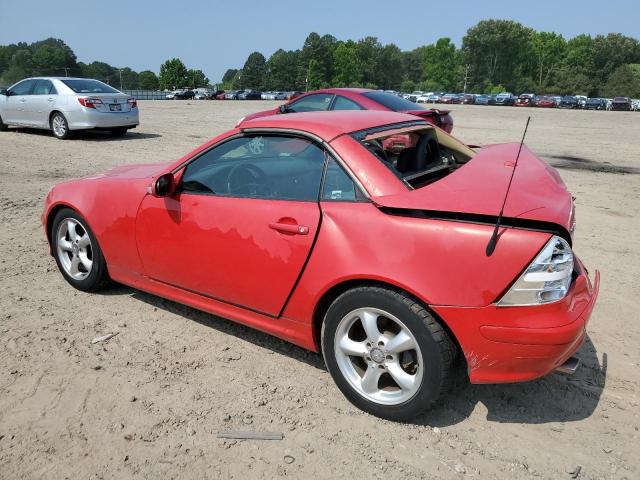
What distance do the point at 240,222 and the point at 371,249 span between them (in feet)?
2.87

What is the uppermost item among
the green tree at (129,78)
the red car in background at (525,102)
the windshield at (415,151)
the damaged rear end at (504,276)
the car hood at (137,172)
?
the green tree at (129,78)

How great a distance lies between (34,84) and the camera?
13.2m

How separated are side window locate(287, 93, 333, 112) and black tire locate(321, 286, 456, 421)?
710cm

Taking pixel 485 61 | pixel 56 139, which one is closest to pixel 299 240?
pixel 56 139

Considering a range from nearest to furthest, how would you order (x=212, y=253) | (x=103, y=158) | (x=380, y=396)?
1. (x=380, y=396)
2. (x=212, y=253)
3. (x=103, y=158)

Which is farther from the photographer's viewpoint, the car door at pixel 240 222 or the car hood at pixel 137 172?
the car hood at pixel 137 172

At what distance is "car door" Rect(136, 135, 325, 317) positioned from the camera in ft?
9.56

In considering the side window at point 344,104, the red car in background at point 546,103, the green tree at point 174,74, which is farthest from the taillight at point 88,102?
the green tree at point 174,74

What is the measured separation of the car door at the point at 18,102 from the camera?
13391 mm

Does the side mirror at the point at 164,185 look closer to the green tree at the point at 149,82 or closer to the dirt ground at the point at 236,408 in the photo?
the dirt ground at the point at 236,408

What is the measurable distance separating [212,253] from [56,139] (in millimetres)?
11800

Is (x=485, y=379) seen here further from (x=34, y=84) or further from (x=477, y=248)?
(x=34, y=84)

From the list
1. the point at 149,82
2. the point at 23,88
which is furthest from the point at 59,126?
the point at 149,82

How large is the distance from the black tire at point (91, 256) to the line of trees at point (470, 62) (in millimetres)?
114629
